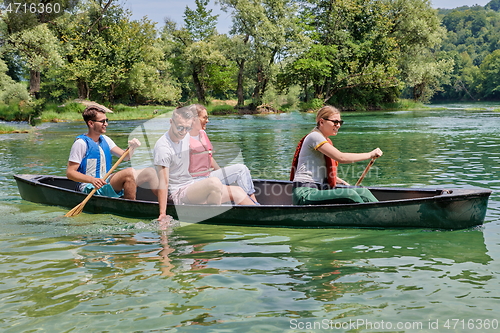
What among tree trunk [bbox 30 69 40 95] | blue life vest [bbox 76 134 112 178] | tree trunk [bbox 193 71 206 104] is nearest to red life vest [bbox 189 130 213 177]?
blue life vest [bbox 76 134 112 178]

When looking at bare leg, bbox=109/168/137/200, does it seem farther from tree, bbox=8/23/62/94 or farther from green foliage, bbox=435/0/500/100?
green foliage, bbox=435/0/500/100

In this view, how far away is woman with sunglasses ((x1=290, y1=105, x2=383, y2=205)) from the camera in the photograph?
527cm

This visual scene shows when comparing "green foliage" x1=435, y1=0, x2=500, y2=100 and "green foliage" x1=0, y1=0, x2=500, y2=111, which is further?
"green foliage" x1=435, y1=0, x2=500, y2=100

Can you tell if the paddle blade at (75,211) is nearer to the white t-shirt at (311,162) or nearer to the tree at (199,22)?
the white t-shirt at (311,162)

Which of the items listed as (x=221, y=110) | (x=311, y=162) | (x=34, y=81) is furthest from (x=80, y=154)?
(x=221, y=110)

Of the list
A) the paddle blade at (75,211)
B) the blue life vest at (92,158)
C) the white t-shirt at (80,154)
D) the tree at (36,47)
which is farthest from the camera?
the tree at (36,47)

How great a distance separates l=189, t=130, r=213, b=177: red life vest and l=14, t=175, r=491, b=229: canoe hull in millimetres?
496

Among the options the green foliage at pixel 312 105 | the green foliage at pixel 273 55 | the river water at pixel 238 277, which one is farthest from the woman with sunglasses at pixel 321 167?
the green foliage at pixel 312 105

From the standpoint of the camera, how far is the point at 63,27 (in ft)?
114

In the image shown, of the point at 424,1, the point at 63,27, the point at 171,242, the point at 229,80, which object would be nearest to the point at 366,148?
the point at 171,242

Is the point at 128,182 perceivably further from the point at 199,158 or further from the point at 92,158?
the point at 199,158

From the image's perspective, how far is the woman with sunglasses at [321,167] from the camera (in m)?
5.27

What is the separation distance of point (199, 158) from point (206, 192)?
541 mm

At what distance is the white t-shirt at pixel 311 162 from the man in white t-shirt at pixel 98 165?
198cm
